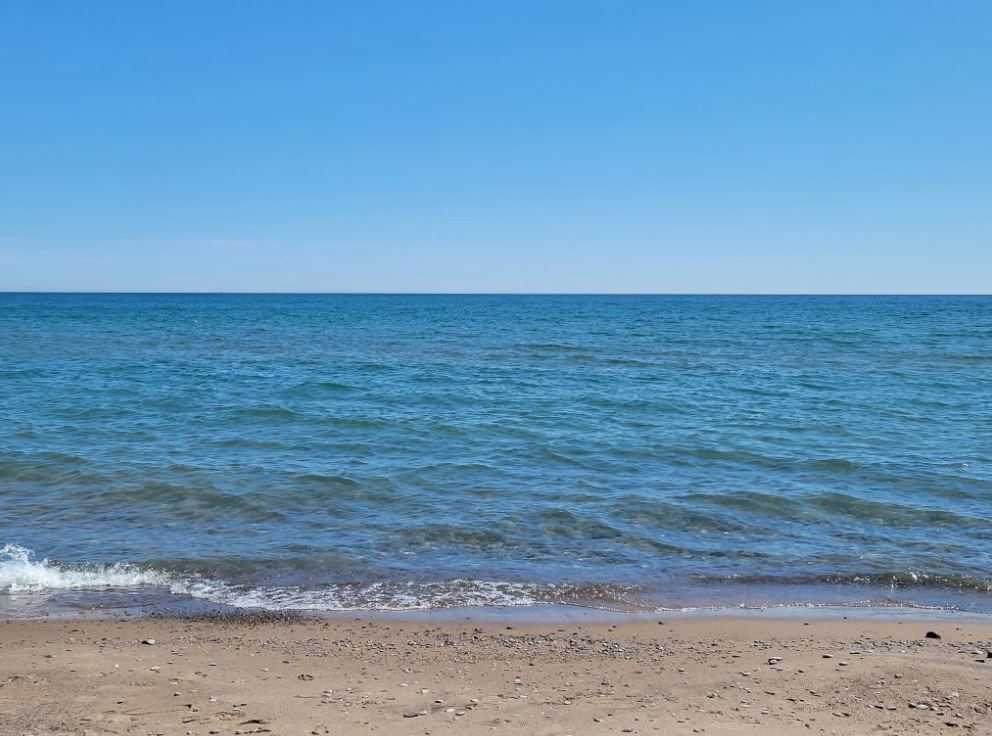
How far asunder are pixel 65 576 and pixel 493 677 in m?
5.31

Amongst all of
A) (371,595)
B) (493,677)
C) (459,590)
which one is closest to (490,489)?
(459,590)

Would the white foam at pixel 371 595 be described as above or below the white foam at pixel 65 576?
below

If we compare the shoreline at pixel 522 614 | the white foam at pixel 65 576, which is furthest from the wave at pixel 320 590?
the shoreline at pixel 522 614

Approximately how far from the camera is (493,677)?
6566mm

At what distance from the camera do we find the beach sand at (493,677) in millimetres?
5703

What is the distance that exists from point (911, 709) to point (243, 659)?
5269 millimetres

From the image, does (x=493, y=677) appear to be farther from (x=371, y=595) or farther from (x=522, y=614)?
(x=371, y=595)

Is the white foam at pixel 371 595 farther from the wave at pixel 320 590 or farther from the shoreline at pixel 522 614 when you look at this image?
the shoreline at pixel 522 614

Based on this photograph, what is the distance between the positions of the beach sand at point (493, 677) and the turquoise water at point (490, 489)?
2.98 feet

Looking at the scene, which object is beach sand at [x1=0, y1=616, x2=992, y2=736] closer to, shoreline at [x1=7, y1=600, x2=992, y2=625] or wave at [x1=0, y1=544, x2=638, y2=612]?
shoreline at [x1=7, y1=600, x2=992, y2=625]

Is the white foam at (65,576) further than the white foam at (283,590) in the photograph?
Yes

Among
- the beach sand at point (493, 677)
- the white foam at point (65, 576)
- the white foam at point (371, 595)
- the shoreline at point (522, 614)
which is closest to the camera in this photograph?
the beach sand at point (493, 677)

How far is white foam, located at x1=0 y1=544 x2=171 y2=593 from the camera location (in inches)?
347

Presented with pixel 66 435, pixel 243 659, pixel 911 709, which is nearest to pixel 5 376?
pixel 66 435
